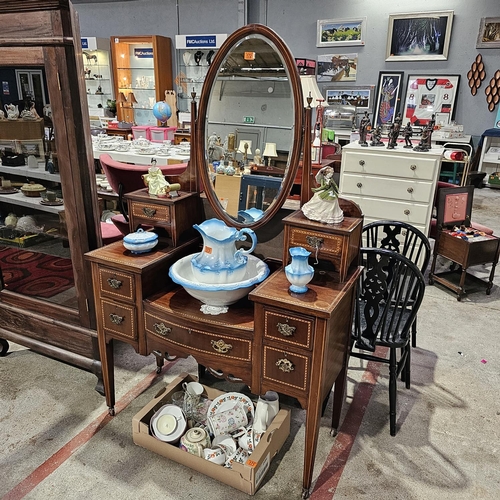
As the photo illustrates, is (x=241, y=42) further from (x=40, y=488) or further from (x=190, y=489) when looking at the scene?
(x=40, y=488)

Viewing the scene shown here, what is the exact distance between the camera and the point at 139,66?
9.69 metres

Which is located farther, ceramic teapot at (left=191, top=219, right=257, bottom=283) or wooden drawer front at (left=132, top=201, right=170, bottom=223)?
wooden drawer front at (left=132, top=201, right=170, bottom=223)

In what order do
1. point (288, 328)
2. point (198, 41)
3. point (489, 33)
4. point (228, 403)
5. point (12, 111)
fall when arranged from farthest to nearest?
point (198, 41)
point (489, 33)
point (12, 111)
point (228, 403)
point (288, 328)

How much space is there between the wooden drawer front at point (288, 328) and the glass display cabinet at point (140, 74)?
860 centimetres

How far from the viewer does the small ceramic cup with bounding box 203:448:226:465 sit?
206 cm

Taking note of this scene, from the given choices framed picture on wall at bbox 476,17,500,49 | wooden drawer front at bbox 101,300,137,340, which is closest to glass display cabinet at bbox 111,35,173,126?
framed picture on wall at bbox 476,17,500,49

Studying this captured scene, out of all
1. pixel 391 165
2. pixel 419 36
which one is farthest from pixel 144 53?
pixel 391 165

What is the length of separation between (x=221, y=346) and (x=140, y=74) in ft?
29.9

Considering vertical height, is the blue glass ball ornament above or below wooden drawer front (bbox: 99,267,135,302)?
above

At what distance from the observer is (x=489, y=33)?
24.2 ft

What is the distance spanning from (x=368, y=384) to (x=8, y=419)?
81.8 inches

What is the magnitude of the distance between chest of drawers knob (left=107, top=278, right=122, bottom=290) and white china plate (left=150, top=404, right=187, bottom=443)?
0.67 meters

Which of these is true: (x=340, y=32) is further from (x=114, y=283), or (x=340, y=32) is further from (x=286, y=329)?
(x=286, y=329)

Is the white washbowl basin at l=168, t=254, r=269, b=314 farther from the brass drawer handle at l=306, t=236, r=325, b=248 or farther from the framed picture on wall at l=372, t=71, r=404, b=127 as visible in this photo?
the framed picture on wall at l=372, t=71, r=404, b=127
